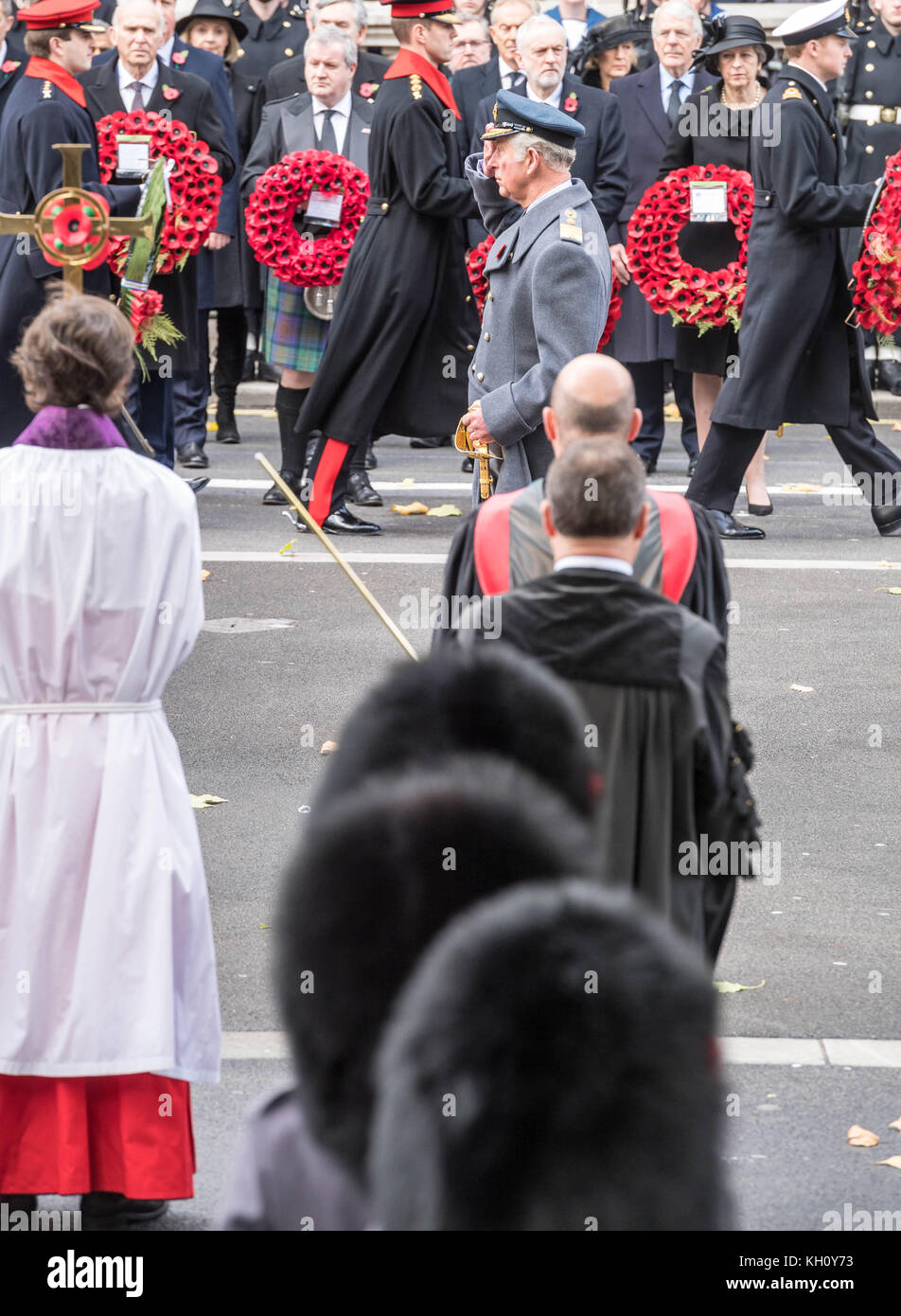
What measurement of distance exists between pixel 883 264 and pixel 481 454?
4.34 m

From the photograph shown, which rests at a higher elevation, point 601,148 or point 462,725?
point 462,725

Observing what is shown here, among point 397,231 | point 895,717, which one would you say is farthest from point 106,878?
point 397,231

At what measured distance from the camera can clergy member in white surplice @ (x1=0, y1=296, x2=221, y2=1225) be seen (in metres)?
3.57

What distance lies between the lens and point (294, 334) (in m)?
10.8

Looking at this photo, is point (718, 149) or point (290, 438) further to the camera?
point (718, 149)

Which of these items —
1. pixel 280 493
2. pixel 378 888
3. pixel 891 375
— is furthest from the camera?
pixel 891 375

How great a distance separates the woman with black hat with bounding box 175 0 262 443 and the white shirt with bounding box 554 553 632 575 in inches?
405

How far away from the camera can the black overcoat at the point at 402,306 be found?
962cm

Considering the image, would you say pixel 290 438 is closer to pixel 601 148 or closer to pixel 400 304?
pixel 400 304

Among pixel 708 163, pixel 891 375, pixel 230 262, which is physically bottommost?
pixel 891 375

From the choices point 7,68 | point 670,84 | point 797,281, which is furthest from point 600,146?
point 7,68

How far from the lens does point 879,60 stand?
1338 centimetres

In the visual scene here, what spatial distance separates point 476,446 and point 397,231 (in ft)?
14.1

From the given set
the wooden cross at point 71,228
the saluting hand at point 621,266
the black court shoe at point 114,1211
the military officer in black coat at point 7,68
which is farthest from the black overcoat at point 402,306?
the black court shoe at point 114,1211
